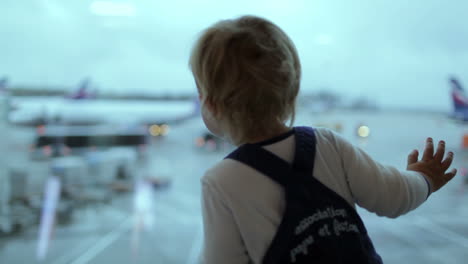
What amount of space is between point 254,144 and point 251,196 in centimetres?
8

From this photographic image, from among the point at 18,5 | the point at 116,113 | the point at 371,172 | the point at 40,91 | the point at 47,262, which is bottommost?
the point at 47,262

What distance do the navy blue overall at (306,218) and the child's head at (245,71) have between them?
0.18 ft

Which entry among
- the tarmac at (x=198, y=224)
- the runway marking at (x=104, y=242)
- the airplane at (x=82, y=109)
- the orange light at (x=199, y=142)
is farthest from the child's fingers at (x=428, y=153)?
the orange light at (x=199, y=142)

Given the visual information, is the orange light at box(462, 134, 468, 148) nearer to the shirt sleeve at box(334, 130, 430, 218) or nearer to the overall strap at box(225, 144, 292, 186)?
the shirt sleeve at box(334, 130, 430, 218)

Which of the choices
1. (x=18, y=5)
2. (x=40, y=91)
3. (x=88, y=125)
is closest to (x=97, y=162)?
(x=88, y=125)

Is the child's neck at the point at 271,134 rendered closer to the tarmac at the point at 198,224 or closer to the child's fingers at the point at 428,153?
the child's fingers at the point at 428,153

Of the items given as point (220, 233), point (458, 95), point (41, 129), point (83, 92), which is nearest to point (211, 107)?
point (220, 233)

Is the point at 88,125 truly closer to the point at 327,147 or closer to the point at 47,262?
the point at 47,262

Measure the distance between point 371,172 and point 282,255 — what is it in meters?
0.20

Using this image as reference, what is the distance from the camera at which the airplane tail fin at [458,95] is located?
51.6 inches

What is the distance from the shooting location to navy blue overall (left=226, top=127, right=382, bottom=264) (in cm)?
52

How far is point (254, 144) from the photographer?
548mm

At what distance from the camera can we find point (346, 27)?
1.42 meters

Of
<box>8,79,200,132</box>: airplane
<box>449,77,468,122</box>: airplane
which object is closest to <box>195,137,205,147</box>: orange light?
<box>8,79,200,132</box>: airplane
